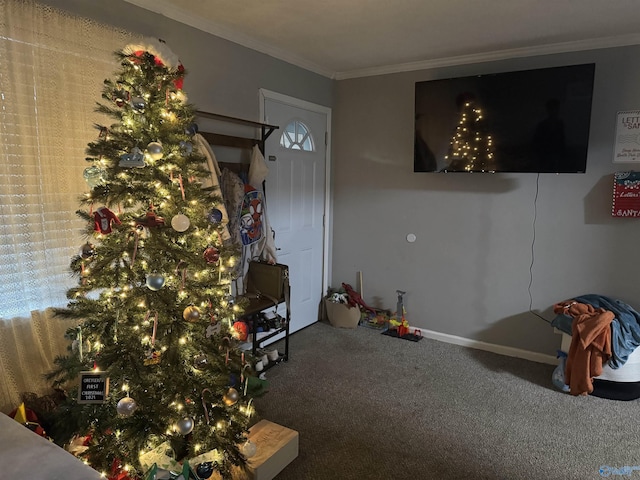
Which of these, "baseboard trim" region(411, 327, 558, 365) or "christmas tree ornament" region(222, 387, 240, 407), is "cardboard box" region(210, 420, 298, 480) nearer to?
"christmas tree ornament" region(222, 387, 240, 407)

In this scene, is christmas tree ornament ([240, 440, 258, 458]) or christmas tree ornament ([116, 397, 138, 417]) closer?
christmas tree ornament ([116, 397, 138, 417])

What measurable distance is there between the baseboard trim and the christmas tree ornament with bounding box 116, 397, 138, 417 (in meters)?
2.91

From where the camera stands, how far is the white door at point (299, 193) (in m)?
3.57

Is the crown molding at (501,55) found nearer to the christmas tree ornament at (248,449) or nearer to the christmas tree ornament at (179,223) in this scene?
the christmas tree ornament at (179,223)

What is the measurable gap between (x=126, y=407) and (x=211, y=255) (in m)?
0.64

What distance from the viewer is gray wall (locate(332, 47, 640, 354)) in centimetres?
313

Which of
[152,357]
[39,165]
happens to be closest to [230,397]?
[152,357]

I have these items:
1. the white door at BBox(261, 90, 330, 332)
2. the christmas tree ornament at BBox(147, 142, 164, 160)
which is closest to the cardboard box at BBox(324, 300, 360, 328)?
Answer: the white door at BBox(261, 90, 330, 332)

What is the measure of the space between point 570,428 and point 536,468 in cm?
52

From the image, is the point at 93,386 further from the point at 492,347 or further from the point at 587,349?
the point at 492,347

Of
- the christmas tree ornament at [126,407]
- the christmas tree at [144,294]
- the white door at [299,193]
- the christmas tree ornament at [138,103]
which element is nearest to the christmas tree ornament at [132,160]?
the christmas tree at [144,294]

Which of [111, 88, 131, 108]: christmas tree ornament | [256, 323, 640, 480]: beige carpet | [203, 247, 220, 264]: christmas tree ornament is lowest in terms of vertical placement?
[256, 323, 640, 480]: beige carpet

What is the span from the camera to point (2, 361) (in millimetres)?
1985

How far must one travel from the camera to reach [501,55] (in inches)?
133
